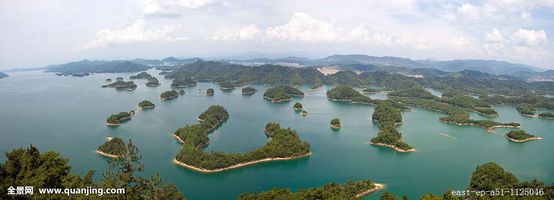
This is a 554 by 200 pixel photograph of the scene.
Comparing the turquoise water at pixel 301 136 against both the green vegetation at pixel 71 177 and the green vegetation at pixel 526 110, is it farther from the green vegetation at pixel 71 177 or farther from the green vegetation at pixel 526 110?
the green vegetation at pixel 71 177

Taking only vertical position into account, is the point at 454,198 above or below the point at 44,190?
→ below

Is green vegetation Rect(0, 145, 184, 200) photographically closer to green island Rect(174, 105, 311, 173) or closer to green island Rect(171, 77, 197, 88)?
green island Rect(174, 105, 311, 173)

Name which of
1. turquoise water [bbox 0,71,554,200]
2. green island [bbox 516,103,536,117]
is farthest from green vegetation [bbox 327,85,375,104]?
green island [bbox 516,103,536,117]

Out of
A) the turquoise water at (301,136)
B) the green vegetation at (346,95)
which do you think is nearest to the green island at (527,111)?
the turquoise water at (301,136)

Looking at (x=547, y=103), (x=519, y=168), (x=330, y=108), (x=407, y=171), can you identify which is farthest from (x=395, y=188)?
(x=547, y=103)

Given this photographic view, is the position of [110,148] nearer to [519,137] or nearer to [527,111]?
[519,137]

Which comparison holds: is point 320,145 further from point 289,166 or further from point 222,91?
point 222,91

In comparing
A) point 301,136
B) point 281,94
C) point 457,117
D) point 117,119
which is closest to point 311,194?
point 301,136
